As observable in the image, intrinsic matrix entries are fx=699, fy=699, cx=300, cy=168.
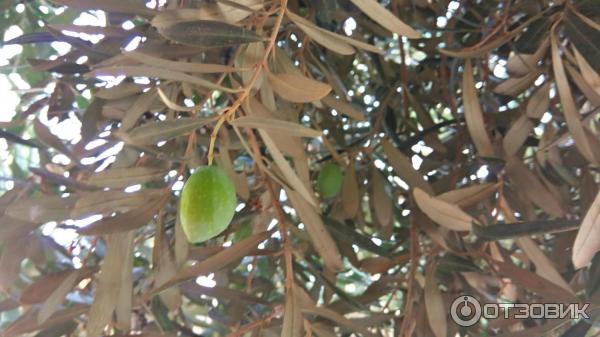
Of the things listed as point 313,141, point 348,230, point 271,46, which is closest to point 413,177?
point 348,230

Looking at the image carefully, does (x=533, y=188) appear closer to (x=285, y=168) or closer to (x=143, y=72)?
(x=285, y=168)

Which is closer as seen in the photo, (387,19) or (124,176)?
(387,19)

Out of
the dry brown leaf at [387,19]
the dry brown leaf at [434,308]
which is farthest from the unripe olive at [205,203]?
the dry brown leaf at [434,308]

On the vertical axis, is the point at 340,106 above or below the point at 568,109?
above

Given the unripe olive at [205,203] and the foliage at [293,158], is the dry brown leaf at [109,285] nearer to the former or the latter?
the foliage at [293,158]

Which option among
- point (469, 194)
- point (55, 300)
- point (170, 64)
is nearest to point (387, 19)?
point (170, 64)

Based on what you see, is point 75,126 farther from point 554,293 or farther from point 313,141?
point 554,293

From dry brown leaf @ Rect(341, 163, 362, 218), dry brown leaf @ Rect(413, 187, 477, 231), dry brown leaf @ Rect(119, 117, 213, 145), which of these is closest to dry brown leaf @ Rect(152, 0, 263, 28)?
dry brown leaf @ Rect(119, 117, 213, 145)
